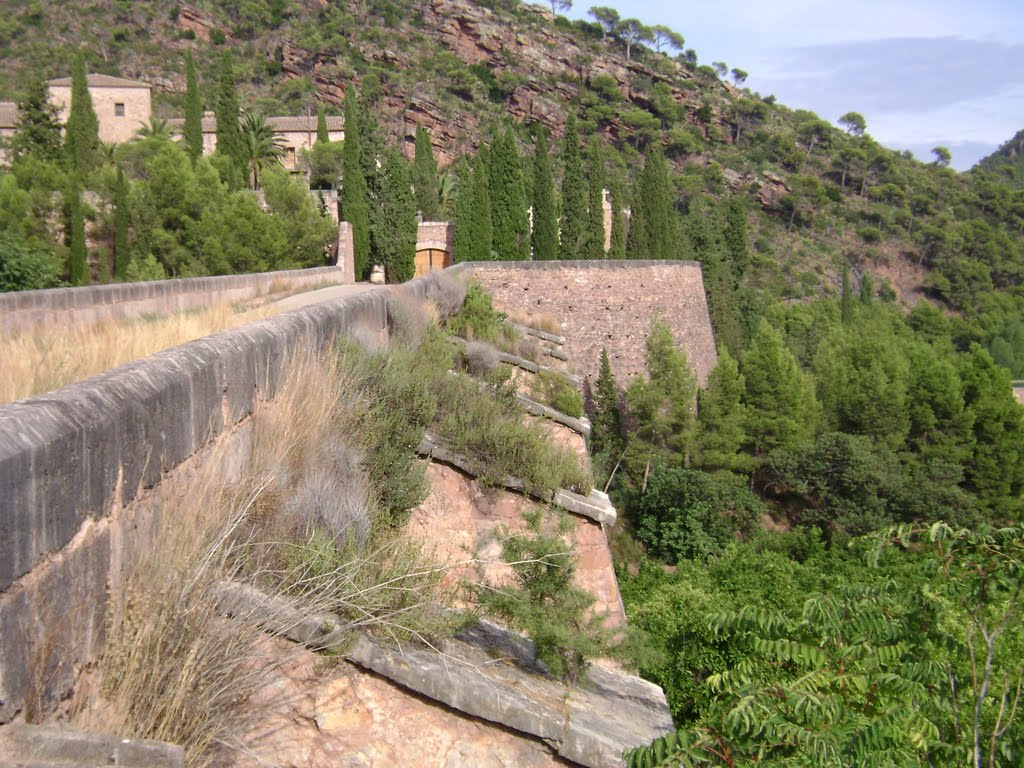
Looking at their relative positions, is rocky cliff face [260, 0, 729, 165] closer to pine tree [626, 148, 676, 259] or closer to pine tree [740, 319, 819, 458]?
pine tree [626, 148, 676, 259]

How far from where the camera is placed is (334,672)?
2766mm

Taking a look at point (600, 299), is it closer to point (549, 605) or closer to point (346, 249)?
point (346, 249)

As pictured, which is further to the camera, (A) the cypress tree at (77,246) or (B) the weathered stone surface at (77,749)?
(A) the cypress tree at (77,246)

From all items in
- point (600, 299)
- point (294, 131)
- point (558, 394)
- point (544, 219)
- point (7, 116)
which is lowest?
point (558, 394)

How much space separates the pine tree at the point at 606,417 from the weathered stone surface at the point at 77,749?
757 inches

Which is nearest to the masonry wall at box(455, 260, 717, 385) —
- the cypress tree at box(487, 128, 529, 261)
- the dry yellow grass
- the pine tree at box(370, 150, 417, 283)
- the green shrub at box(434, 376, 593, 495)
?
the cypress tree at box(487, 128, 529, 261)

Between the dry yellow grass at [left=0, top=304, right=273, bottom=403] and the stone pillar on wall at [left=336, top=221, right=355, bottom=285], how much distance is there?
2053 centimetres

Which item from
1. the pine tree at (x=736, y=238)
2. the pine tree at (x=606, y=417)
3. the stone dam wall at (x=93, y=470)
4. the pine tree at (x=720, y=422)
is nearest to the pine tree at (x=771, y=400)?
the pine tree at (x=720, y=422)

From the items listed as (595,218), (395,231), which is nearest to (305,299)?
(395,231)

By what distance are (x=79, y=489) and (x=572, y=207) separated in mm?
29202

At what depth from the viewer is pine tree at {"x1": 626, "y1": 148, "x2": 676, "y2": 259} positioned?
31.0 m

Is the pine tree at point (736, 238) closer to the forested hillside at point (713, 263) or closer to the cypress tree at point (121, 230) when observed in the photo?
the forested hillside at point (713, 263)

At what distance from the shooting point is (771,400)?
86.9ft

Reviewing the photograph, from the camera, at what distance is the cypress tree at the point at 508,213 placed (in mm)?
28000
